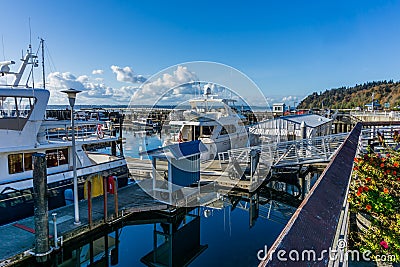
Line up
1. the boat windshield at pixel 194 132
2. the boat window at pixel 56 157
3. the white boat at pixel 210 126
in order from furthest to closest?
the boat windshield at pixel 194 132 < the white boat at pixel 210 126 < the boat window at pixel 56 157

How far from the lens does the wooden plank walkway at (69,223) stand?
268 inches

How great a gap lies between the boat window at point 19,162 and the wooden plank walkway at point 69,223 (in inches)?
82.4

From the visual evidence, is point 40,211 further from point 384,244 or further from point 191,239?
point 384,244

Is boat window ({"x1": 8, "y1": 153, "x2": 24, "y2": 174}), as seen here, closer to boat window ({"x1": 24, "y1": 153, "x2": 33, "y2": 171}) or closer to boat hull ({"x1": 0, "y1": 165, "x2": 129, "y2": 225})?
boat window ({"x1": 24, "y1": 153, "x2": 33, "y2": 171})

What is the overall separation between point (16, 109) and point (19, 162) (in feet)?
7.12

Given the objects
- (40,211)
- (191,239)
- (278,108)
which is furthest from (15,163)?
(278,108)

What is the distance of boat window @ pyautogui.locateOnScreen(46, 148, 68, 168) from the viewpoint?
10.9 meters

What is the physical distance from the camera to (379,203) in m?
3.43

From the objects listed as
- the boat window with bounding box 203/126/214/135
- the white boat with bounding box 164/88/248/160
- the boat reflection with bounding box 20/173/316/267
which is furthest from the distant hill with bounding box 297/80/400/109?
the boat reflection with bounding box 20/173/316/267

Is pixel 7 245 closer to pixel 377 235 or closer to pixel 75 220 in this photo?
pixel 75 220

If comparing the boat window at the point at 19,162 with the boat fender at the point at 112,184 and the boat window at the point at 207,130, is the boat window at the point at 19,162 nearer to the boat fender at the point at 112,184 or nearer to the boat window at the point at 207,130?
the boat fender at the point at 112,184

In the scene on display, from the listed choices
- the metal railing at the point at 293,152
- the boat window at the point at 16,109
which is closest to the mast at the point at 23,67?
the boat window at the point at 16,109

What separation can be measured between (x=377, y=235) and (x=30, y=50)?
14.6 metres

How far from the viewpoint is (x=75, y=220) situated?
8227 millimetres
